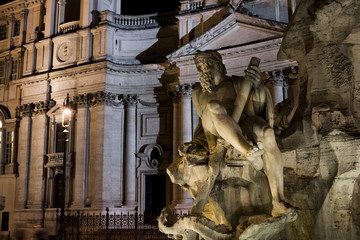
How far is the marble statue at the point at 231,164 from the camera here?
5.00 metres

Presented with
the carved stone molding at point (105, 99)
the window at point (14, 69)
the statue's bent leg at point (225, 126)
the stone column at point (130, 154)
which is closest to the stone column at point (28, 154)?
the window at point (14, 69)

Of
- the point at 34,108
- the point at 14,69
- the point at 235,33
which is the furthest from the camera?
the point at 14,69

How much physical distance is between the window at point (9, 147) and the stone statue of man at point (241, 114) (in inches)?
1053

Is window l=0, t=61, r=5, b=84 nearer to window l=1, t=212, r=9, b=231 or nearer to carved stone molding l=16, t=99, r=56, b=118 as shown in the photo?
carved stone molding l=16, t=99, r=56, b=118

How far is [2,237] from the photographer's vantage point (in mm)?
28172

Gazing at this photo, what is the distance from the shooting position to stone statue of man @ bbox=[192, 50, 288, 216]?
4969mm

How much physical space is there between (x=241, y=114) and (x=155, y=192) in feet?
71.0

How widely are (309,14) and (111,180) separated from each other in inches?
825

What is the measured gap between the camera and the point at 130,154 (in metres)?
26.4

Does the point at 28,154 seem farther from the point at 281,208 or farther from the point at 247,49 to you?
the point at 281,208

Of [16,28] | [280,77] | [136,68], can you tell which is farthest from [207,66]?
[16,28]

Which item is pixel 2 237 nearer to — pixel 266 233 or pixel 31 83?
pixel 31 83

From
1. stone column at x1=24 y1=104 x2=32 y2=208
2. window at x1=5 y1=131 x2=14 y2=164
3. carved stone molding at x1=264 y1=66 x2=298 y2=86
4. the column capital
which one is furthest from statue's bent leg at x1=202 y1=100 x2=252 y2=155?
window at x1=5 y1=131 x2=14 y2=164

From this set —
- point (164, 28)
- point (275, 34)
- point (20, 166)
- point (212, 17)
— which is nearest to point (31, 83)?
point (20, 166)
